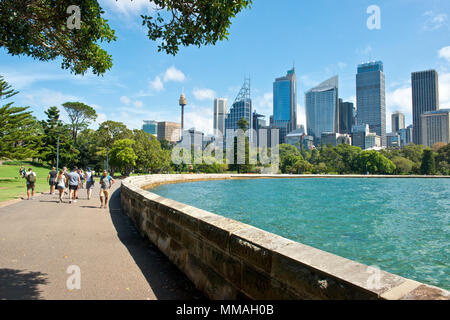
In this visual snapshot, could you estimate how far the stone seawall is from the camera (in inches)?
79.2

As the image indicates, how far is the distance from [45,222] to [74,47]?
5.72m

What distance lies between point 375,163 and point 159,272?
415 ft

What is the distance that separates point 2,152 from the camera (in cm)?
2866

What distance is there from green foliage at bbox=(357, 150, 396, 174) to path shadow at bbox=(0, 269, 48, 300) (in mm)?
125400

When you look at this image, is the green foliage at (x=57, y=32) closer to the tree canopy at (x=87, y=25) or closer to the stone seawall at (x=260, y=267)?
the tree canopy at (x=87, y=25)

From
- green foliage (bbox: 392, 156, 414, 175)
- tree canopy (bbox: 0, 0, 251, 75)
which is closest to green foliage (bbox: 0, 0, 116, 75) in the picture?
tree canopy (bbox: 0, 0, 251, 75)

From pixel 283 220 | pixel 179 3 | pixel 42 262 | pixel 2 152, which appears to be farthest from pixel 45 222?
pixel 2 152

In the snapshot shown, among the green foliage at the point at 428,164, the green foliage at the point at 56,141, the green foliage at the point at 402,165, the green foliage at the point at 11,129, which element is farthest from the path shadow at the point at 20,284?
the green foliage at the point at 402,165

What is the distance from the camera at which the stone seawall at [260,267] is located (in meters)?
2.01

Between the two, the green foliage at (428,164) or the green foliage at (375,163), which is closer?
the green foliage at (428,164)

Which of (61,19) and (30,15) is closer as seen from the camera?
(30,15)

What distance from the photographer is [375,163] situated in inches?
4545
